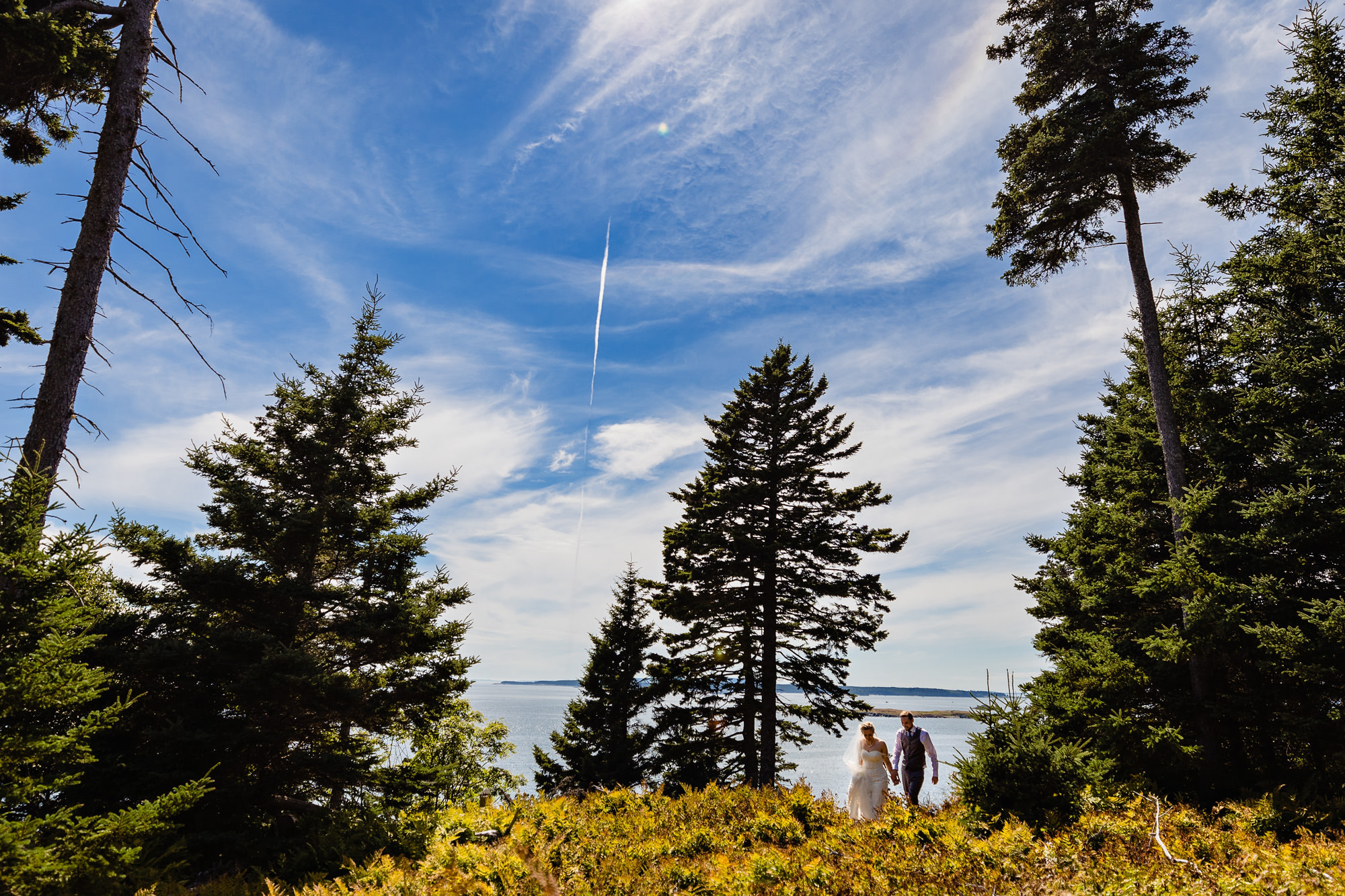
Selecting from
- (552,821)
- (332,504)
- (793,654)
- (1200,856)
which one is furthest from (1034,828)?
(332,504)

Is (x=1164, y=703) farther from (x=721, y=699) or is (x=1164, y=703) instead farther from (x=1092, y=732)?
(x=721, y=699)

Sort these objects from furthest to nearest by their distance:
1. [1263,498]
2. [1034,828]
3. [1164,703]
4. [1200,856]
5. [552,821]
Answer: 1. [1164,703]
2. [1263,498]
3. [552,821]
4. [1034,828]
5. [1200,856]

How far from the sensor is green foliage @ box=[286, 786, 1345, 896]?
5.22m

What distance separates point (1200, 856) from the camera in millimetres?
6500

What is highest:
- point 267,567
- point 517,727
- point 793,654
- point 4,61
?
point 4,61

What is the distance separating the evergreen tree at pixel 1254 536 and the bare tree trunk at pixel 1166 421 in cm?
24

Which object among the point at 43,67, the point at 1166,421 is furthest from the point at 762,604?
the point at 43,67

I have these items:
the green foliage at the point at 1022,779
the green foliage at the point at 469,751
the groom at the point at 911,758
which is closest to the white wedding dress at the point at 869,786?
the groom at the point at 911,758

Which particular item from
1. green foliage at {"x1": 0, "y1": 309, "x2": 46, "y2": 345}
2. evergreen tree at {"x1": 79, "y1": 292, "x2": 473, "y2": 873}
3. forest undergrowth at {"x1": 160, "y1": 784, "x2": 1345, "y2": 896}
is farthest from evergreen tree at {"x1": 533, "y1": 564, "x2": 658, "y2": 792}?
green foliage at {"x1": 0, "y1": 309, "x2": 46, "y2": 345}

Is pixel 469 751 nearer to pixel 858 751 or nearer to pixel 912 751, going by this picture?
pixel 858 751

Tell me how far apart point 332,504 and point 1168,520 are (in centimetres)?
1931

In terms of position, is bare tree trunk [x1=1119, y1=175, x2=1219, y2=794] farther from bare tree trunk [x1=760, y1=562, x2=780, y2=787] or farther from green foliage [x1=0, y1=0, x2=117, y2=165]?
green foliage [x1=0, y1=0, x2=117, y2=165]

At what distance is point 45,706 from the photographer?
18.0ft

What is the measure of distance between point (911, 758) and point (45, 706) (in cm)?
1157
